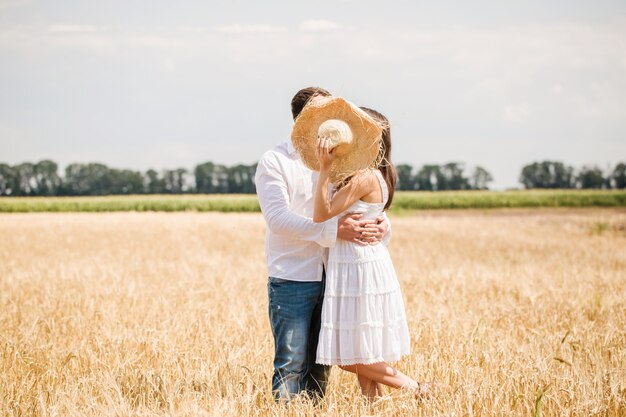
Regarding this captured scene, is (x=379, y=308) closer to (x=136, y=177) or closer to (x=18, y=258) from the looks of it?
(x=18, y=258)

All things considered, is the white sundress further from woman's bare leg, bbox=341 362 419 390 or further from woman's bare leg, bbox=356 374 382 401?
woman's bare leg, bbox=356 374 382 401

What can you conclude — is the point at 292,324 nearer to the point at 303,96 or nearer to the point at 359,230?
the point at 359,230

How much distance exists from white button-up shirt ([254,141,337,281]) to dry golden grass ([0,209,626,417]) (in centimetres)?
76

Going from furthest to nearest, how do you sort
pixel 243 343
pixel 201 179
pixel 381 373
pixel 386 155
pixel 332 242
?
pixel 201 179, pixel 243 343, pixel 381 373, pixel 386 155, pixel 332 242

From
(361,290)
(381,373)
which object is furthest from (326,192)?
(381,373)

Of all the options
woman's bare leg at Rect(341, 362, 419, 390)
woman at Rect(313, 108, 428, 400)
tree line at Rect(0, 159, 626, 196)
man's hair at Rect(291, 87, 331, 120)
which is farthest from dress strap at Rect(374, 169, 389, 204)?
tree line at Rect(0, 159, 626, 196)

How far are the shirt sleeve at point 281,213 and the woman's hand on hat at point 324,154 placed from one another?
31 cm

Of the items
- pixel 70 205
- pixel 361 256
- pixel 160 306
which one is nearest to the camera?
pixel 361 256

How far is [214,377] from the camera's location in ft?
15.1

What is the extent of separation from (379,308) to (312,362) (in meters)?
0.61

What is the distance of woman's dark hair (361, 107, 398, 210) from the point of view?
12.3ft

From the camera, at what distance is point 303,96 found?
12.7 ft

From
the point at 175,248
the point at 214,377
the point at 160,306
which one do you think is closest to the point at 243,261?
the point at 175,248

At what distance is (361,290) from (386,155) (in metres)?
0.78
